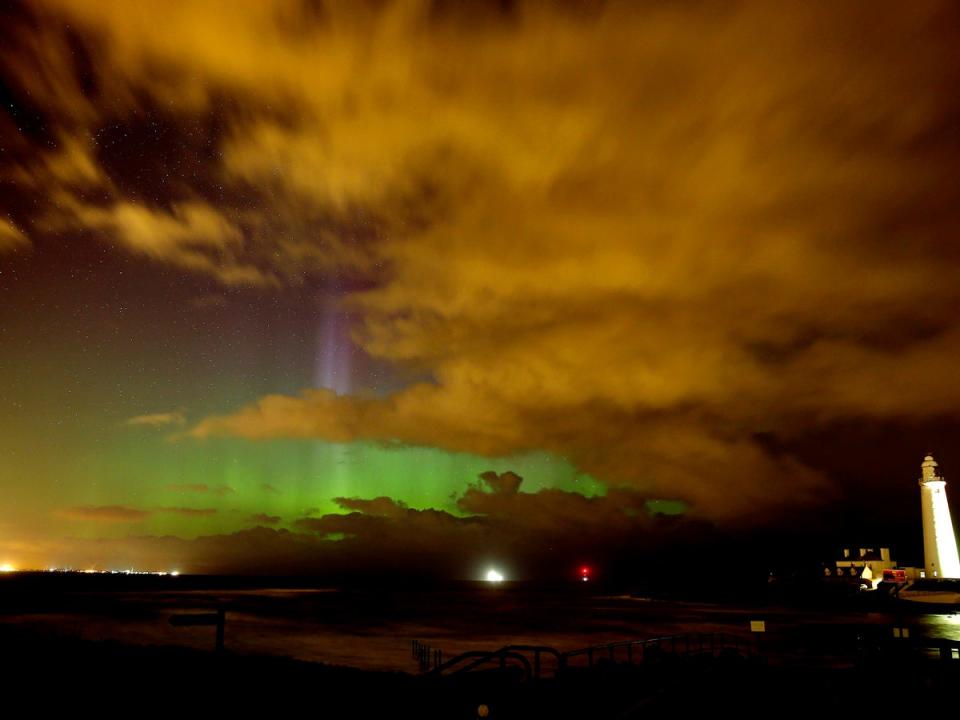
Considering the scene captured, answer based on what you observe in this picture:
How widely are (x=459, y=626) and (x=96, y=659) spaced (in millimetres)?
50138

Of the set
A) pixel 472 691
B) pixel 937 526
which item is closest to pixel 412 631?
pixel 472 691

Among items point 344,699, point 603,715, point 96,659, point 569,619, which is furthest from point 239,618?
point 603,715

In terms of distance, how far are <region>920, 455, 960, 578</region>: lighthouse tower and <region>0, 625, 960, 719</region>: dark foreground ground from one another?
10246cm

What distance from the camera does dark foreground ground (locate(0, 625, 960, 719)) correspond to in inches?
529

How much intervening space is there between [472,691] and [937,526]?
117 metres

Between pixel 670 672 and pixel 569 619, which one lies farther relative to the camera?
pixel 569 619

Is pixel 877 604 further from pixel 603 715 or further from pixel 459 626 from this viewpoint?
pixel 603 715

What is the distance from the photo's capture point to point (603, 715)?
43.4 ft

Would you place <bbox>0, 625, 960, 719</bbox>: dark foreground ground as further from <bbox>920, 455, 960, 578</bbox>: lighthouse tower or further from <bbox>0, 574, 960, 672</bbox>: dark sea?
<bbox>920, 455, 960, 578</bbox>: lighthouse tower

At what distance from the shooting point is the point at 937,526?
105 meters

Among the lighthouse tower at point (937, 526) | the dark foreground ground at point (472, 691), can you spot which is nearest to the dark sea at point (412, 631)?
the dark foreground ground at point (472, 691)

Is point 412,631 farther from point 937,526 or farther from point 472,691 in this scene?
point 937,526

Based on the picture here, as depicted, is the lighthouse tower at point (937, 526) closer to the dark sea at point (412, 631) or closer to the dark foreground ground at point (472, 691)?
the dark sea at point (412, 631)

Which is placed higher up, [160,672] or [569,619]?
[160,672]
